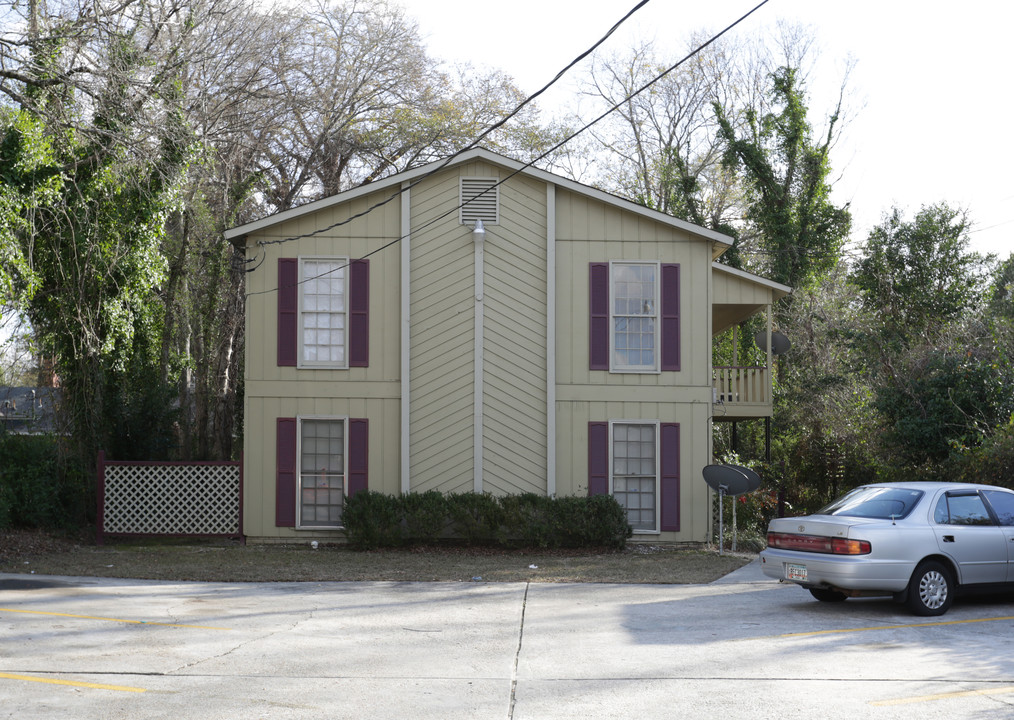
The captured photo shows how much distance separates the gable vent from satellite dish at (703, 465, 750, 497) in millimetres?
5873

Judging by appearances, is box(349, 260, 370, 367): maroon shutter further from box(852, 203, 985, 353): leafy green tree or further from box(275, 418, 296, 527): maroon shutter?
box(852, 203, 985, 353): leafy green tree

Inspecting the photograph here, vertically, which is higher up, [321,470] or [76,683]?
[321,470]

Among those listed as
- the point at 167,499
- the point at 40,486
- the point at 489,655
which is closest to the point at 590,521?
the point at 167,499

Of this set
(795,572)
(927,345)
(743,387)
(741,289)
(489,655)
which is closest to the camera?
(489,655)

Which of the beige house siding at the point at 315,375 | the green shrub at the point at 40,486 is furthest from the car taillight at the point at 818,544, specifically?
the green shrub at the point at 40,486

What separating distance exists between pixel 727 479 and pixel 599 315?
3760 millimetres

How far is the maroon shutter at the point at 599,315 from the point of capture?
1762 centimetres

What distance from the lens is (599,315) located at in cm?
1766

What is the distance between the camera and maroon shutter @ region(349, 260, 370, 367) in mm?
17469

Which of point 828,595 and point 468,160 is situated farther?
point 468,160

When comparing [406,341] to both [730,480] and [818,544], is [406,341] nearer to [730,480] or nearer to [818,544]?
[730,480]

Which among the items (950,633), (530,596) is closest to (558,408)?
(530,596)

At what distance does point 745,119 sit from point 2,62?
25327 mm

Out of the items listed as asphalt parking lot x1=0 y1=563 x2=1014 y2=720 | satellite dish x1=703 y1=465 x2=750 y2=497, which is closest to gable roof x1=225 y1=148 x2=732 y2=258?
satellite dish x1=703 y1=465 x2=750 y2=497
